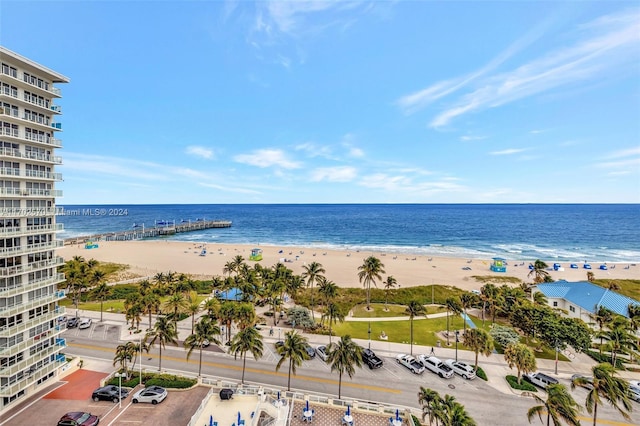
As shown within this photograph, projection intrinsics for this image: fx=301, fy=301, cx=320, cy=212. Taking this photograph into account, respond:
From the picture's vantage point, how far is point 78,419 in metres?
27.4

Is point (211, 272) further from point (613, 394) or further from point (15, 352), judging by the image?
point (613, 394)

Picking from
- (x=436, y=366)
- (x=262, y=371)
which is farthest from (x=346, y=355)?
(x=436, y=366)

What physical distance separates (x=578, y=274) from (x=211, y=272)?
362ft

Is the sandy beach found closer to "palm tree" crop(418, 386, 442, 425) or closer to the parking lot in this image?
the parking lot

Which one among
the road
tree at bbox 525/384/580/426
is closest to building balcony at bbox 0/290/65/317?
the road

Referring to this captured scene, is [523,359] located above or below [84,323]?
above

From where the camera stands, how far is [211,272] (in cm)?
9081

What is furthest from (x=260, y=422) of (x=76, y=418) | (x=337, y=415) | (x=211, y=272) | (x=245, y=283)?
(x=211, y=272)

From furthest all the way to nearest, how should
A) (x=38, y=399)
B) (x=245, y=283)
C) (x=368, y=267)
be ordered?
(x=368, y=267)
(x=245, y=283)
(x=38, y=399)

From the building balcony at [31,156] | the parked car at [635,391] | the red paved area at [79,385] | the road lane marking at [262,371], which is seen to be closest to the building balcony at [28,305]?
the red paved area at [79,385]

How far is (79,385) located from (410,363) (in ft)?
131

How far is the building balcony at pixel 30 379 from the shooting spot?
2968 centimetres

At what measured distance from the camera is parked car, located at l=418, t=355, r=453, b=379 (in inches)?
1463

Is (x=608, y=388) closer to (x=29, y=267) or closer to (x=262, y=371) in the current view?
(x=262, y=371)
